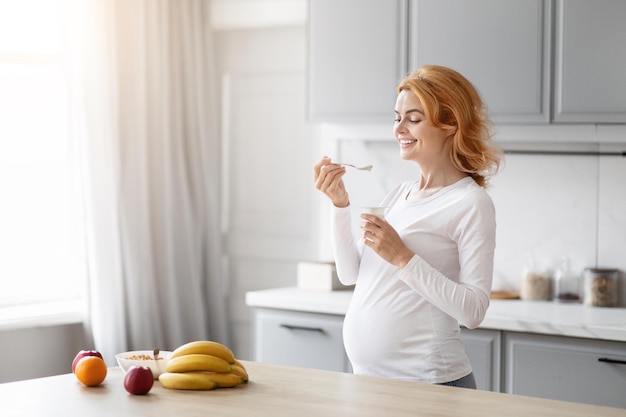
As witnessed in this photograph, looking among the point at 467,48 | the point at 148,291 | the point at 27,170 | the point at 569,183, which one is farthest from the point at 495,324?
the point at 27,170

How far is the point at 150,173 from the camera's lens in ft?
14.2

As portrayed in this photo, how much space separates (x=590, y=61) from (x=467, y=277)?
140 centimetres

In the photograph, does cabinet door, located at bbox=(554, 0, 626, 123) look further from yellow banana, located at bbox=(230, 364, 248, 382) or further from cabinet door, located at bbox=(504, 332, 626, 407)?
yellow banana, located at bbox=(230, 364, 248, 382)

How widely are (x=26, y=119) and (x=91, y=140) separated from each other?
34 cm

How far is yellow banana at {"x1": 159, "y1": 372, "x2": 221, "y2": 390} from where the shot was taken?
2.15m

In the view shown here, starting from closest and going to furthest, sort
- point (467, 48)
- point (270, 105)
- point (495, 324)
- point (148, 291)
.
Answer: point (495, 324) → point (467, 48) → point (148, 291) → point (270, 105)

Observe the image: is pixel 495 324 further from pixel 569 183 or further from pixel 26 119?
pixel 26 119

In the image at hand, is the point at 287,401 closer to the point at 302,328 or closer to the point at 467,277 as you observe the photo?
the point at 467,277

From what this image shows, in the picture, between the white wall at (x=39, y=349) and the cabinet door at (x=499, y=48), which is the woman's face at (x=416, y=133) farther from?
the white wall at (x=39, y=349)

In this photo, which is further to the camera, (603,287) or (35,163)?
(35,163)

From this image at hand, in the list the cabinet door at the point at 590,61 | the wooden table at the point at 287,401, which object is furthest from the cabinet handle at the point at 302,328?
the wooden table at the point at 287,401

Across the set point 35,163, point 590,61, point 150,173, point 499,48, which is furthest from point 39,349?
point 590,61

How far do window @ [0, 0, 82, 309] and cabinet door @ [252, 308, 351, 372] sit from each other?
0.92 meters

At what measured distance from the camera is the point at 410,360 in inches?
96.0
